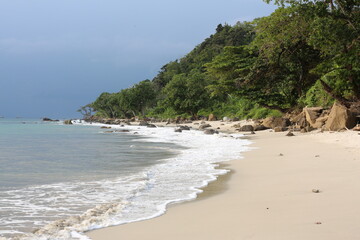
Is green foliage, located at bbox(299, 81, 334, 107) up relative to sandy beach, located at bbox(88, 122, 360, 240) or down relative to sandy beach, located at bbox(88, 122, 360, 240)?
up

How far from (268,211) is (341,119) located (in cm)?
1600

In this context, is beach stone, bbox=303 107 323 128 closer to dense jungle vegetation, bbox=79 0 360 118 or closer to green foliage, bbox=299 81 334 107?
dense jungle vegetation, bbox=79 0 360 118

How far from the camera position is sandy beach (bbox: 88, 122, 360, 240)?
156 inches

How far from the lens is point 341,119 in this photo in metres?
19.0

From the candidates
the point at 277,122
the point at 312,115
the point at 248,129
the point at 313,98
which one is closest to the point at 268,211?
the point at 312,115

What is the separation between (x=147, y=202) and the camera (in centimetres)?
612

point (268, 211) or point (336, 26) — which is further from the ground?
point (336, 26)

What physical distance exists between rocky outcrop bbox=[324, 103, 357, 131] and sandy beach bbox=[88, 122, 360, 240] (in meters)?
11.4

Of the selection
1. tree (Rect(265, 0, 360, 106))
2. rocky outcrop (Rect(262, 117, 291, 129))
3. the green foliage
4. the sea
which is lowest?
the sea

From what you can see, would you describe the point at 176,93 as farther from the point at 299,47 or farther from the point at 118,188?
the point at 118,188

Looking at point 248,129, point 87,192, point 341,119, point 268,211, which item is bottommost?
point 87,192

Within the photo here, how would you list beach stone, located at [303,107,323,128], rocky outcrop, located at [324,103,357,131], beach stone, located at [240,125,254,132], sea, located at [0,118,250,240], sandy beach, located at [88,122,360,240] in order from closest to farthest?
sandy beach, located at [88,122,360,240], sea, located at [0,118,250,240], rocky outcrop, located at [324,103,357,131], beach stone, located at [303,107,323,128], beach stone, located at [240,125,254,132]

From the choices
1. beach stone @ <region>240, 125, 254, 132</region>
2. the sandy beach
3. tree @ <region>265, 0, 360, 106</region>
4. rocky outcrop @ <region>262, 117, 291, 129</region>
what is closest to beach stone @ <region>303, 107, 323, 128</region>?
rocky outcrop @ <region>262, 117, 291, 129</region>

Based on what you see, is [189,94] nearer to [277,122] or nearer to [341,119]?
[277,122]
